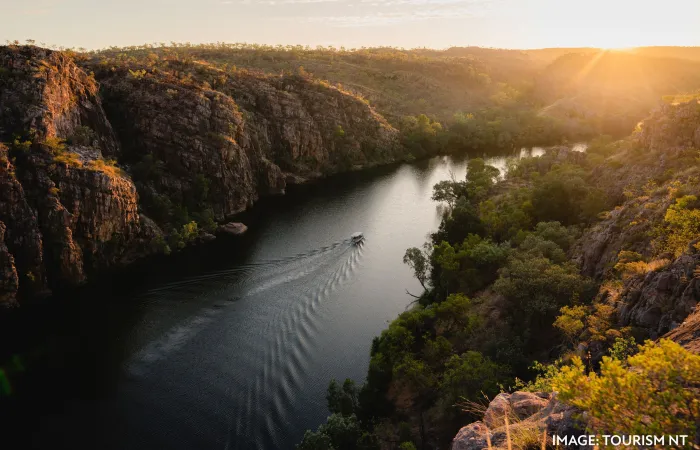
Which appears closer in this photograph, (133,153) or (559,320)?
(559,320)

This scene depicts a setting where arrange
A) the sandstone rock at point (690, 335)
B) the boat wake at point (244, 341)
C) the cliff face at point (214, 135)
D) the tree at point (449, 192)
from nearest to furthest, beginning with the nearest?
the sandstone rock at point (690, 335) → the boat wake at point (244, 341) → the tree at point (449, 192) → the cliff face at point (214, 135)

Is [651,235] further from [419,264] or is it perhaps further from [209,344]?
[209,344]

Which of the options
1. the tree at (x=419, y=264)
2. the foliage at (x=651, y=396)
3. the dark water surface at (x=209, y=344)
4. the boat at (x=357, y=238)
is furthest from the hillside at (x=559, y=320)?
the boat at (x=357, y=238)

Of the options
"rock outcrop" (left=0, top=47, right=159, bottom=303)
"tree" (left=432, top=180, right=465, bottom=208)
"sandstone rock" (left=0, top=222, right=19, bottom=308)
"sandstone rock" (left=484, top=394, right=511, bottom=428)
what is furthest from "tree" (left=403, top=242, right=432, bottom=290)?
"sandstone rock" (left=0, top=222, right=19, bottom=308)

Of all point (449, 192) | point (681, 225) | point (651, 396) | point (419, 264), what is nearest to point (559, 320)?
point (681, 225)

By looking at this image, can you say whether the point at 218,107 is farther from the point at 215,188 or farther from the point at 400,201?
the point at 400,201

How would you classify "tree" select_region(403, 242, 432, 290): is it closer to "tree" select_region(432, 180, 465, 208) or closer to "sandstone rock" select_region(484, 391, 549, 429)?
"tree" select_region(432, 180, 465, 208)

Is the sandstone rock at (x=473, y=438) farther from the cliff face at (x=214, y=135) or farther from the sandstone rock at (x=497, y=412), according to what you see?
the cliff face at (x=214, y=135)
